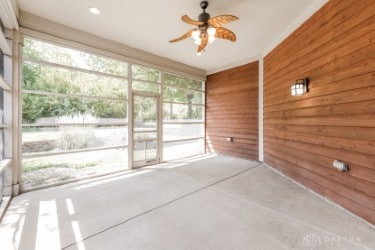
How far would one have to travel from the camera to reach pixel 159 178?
3.84 metres

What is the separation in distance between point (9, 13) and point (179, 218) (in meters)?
3.77

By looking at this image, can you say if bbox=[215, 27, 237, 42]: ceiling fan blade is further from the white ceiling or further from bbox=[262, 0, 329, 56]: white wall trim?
bbox=[262, 0, 329, 56]: white wall trim

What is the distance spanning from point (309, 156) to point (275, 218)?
4.75 feet

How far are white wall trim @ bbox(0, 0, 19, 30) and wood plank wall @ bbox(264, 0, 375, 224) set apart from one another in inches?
178

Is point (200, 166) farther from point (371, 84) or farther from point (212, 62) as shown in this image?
point (371, 84)

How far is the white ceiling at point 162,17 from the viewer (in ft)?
9.41

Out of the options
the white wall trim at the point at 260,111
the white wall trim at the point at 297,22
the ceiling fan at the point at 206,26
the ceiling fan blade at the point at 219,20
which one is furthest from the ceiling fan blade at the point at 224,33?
the white wall trim at the point at 260,111

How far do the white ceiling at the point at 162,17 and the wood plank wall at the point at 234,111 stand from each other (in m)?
1.23

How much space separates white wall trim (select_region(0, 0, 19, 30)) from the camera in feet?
7.89

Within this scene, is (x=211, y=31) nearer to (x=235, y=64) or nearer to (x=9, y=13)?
(x=9, y=13)

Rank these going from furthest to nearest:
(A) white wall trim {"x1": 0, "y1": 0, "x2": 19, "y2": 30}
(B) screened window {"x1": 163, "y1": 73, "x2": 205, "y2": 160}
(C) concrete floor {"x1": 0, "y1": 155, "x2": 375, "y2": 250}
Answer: (B) screened window {"x1": 163, "y1": 73, "x2": 205, "y2": 160} < (A) white wall trim {"x1": 0, "y1": 0, "x2": 19, "y2": 30} < (C) concrete floor {"x1": 0, "y1": 155, "x2": 375, "y2": 250}

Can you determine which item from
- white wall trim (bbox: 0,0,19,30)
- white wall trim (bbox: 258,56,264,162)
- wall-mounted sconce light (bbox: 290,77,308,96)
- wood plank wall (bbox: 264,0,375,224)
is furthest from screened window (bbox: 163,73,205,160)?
wall-mounted sconce light (bbox: 290,77,308,96)

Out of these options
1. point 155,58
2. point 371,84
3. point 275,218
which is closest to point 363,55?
point 371,84

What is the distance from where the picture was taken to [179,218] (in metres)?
2.24
